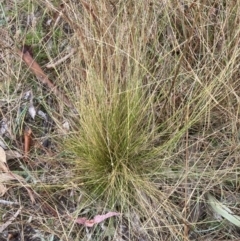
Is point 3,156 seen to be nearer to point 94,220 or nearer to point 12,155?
point 12,155

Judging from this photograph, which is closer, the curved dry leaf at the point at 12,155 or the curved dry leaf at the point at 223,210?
the curved dry leaf at the point at 223,210

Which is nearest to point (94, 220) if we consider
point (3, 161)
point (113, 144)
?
point (113, 144)

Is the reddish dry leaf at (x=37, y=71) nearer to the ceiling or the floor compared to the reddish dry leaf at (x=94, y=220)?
nearer to the ceiling

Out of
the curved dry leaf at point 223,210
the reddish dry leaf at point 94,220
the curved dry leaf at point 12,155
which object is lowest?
the curved dry leaf at point 223,210

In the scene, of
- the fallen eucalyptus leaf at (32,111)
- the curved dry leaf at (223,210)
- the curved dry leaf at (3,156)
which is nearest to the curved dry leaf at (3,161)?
the curved dry leaf at (3,156)

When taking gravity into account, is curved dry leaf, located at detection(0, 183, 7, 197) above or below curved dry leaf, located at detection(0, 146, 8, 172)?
below

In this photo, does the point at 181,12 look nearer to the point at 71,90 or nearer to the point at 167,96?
the point at 167,96

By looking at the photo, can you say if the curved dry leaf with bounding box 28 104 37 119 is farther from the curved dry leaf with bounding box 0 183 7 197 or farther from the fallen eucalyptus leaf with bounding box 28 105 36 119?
the curved dry leaf with bounding box 0 183 7 197

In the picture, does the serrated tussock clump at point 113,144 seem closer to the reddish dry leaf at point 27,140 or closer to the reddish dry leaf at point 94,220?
the reddish dry leaf at point 94,220

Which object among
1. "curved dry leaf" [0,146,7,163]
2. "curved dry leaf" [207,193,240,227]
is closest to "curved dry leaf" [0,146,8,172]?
"curved dry leaf" [0,146,7,163]

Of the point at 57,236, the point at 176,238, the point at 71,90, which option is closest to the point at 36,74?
the point at 71,90
